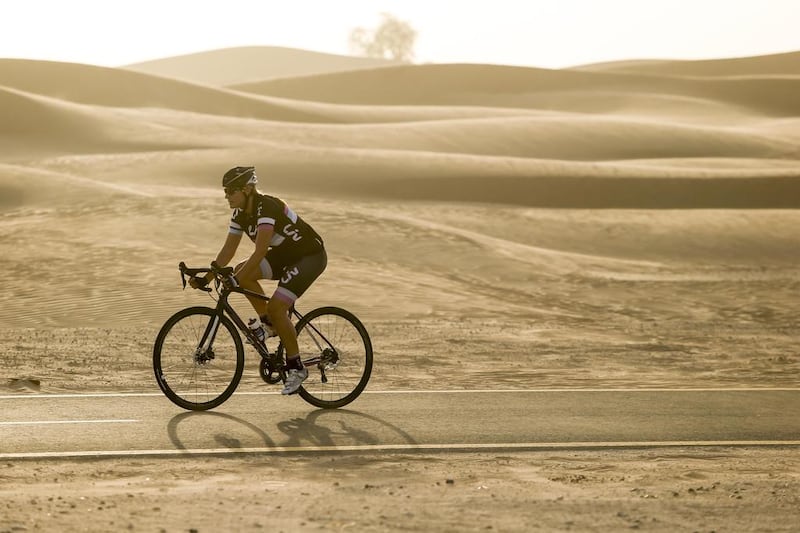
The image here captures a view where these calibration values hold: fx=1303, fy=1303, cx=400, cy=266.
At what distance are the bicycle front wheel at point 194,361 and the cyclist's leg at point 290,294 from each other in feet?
1.14

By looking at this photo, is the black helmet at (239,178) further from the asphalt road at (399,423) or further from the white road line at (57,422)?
the white road line at (57,422)

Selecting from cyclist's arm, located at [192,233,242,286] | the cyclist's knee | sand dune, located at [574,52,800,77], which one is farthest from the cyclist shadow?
sand dune, located at [574,52,800,77]

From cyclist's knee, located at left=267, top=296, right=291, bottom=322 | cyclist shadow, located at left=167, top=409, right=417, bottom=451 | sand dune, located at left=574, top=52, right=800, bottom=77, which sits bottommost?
cyclist shadow, located at left=167, top=409, right=417, bottom=451

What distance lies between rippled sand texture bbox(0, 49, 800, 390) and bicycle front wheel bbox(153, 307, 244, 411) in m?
3.01

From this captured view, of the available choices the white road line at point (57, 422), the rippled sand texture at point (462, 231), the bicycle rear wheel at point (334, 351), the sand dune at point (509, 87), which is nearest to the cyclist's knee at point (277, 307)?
the bicycle rear wheel at point (334, 351)

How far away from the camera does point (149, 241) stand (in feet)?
85.5

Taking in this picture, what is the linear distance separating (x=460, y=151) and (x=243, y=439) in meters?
49.7

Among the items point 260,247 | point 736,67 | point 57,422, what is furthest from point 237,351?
point 736,67

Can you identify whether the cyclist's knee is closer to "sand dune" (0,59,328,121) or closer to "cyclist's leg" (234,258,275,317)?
"cyclist's leg" (234,258,275,317)

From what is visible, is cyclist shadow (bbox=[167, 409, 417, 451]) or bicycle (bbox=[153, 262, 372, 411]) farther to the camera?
bicycle (bbox=[153, 262, 372, 411])

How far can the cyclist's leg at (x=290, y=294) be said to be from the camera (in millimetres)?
9656

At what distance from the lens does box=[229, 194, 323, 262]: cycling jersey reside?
30.9ft

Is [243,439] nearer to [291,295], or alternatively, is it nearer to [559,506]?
[291,295]

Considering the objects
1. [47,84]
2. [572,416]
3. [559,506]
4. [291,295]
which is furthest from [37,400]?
[47,84]
